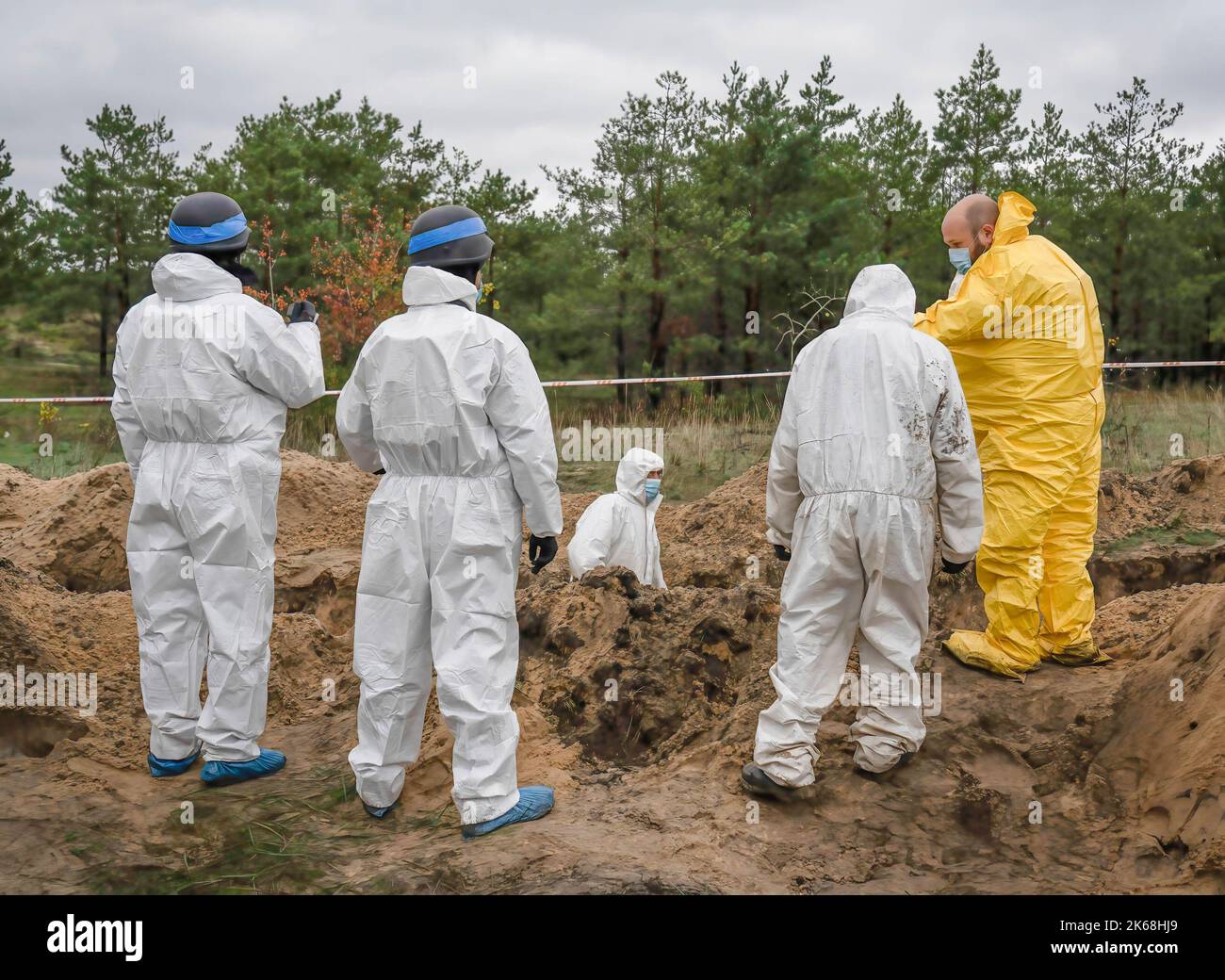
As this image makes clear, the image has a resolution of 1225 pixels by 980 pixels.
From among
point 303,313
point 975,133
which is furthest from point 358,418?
point 975,133

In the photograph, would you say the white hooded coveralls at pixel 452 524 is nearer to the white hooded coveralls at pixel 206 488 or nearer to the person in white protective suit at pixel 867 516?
the white hooded coveralls at pixel 206 488

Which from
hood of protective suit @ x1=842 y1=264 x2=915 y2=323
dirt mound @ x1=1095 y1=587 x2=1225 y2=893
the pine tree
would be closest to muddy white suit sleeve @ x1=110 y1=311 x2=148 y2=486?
hood of protective suit @ x1=842 y1=264 x2=915 y2=323

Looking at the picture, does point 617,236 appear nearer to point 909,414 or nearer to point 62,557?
point 62,557

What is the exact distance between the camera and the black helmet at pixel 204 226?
14.6 feet

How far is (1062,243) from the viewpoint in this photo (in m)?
21.2

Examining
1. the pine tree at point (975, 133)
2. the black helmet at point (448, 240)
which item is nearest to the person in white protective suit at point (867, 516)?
the black helmet at point (448, 240)

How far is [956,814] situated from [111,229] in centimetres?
2183

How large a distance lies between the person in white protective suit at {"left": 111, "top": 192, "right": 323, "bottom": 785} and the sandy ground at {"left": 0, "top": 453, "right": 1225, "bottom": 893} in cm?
32

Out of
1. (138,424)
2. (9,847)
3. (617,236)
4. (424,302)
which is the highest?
(617,236)

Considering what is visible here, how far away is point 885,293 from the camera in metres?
4.14

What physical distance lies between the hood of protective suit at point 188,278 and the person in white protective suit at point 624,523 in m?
2.92

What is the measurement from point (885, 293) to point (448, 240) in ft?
5.38
